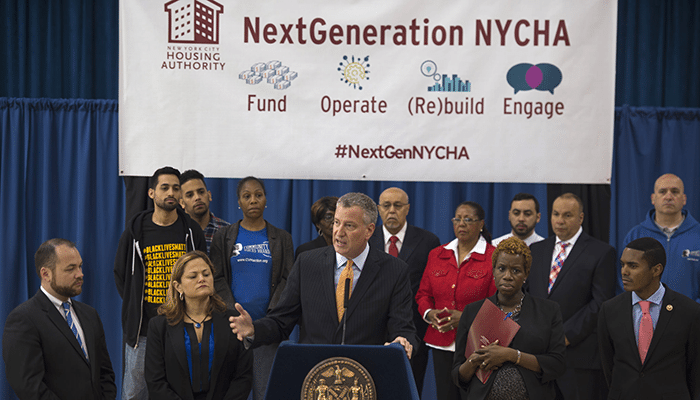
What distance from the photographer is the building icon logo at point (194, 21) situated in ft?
15.1

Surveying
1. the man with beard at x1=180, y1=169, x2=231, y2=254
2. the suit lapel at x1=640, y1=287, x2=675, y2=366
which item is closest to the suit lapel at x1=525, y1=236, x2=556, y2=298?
the suit lapel at x1=640, y1=287, x2=675, y2=366

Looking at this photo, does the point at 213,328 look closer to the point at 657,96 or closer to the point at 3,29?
the point at 3,29

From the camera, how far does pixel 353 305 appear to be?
2.66 metres

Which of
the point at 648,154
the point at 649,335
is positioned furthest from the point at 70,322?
the point at 648,154

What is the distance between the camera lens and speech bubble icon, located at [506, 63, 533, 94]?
452 cm

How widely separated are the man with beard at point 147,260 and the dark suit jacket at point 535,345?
177 centimetres

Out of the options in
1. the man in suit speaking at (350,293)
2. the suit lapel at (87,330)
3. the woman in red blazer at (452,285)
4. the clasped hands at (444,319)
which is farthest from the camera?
the woman in red blazer at (452,285)

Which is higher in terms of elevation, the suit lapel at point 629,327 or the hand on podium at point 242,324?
the hand on podium at point 242,324

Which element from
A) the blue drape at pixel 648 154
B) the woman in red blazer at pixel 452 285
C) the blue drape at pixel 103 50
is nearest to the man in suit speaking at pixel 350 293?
the woman in red blazer at pixel 452 285

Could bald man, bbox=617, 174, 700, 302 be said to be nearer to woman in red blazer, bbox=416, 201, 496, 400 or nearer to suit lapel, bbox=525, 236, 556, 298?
suit lapel, bbox=525, 236, 556, 298

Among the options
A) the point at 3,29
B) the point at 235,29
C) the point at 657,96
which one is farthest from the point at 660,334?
the point at 3,29

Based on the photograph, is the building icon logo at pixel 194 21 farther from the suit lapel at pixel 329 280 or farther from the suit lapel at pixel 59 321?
the suit lapel at pixel 329 280

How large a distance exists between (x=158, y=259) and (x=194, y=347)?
90cm

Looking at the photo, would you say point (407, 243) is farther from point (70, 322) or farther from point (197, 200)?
point (70, 322)
